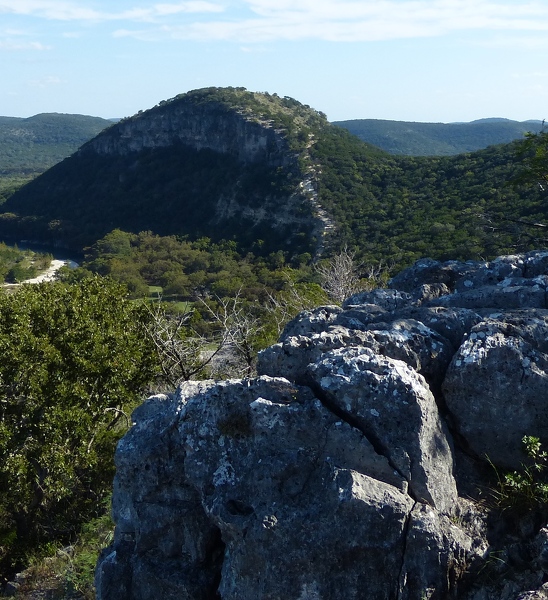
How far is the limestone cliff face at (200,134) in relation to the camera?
82.8m

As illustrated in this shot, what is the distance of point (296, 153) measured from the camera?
254 ft

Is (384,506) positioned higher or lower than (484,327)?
lower

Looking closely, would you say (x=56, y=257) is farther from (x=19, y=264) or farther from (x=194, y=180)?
(x=194, y=180)

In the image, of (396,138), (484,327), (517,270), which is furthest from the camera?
(396,138)

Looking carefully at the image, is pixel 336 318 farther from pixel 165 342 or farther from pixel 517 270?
pixel 165 342

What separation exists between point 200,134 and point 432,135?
109890mm

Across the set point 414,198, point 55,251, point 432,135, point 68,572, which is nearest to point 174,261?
point 414,198

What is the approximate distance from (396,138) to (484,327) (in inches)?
7006

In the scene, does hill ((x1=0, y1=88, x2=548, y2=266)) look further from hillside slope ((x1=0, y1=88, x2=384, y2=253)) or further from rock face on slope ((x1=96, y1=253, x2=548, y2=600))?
rock face on slope ((x1=96, y1=253, x2=548, y2=600))

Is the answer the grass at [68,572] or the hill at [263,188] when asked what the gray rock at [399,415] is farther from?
the hill at [263,188]

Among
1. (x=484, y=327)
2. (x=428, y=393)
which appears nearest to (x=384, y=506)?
(x=428, y=393)

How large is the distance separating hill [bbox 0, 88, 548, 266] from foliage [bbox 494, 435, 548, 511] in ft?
79.7

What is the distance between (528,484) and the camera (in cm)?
381

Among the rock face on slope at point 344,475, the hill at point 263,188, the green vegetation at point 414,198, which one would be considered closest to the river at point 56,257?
the hill at point 263,188
